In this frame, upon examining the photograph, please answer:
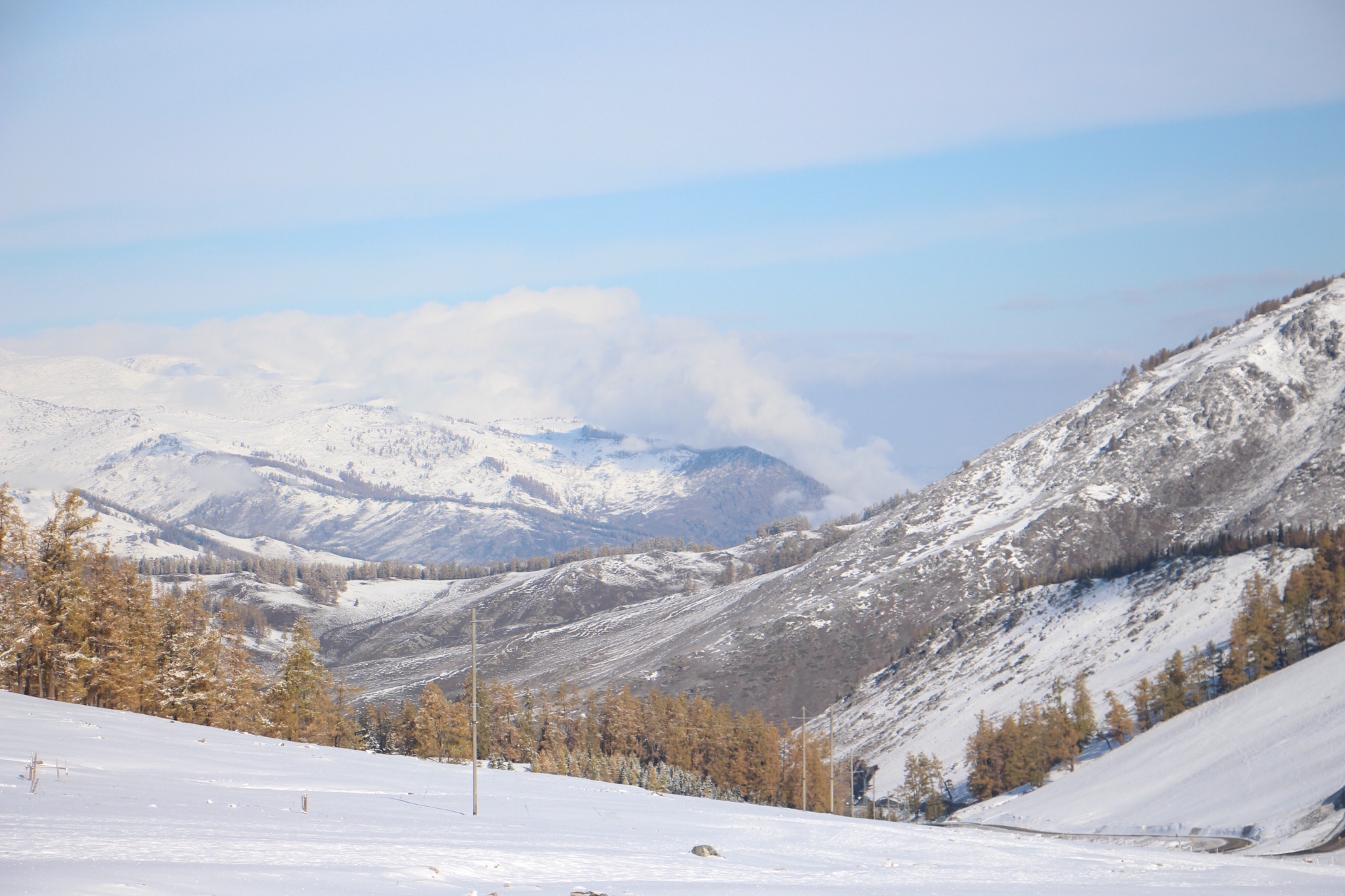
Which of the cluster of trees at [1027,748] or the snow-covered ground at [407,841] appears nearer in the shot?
the snow-covered ground at [407,841]

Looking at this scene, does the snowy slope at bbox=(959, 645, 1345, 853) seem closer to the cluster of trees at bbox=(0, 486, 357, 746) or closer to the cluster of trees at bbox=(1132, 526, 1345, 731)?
the cluster of trees at bbox=(1132, 526, 1345, 731)

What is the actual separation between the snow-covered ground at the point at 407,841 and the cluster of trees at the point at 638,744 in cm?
4959

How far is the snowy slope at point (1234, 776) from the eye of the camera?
193 ft

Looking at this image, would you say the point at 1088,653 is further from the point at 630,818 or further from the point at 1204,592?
the point at 630,818

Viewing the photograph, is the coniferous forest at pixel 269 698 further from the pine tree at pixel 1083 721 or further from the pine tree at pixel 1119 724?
the pine tree at pixel 1119 724

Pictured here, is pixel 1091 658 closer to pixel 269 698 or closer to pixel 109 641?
pixel 269 698

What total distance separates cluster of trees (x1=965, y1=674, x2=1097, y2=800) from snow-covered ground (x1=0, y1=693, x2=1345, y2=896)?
2932 inches

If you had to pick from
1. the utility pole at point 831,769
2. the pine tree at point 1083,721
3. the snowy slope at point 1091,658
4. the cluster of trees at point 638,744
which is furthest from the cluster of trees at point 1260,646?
the cluster of trees at point 638,744

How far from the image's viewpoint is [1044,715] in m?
126

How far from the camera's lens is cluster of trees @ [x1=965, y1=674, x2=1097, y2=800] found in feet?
391

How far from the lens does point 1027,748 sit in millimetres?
119438

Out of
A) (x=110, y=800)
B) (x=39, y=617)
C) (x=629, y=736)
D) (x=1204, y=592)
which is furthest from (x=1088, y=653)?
(x=110, y=800)

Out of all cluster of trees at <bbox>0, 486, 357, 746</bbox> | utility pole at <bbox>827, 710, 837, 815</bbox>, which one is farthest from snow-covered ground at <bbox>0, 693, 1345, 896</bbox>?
utility pole at <bbox>827, 710, 837, 815</bbox>

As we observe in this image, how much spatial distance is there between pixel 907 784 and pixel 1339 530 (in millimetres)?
74129
